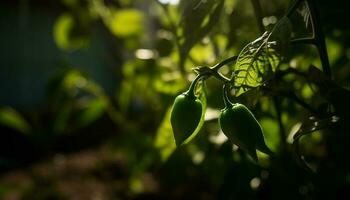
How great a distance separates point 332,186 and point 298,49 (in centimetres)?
31

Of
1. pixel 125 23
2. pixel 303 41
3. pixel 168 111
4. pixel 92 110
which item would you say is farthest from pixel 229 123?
pixel 92 110

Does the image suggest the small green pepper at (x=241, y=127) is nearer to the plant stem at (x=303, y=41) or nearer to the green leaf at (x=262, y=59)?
the green leaf at (x=262, y=59)

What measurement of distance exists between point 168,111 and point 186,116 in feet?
0.93

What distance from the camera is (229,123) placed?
0.54 metres

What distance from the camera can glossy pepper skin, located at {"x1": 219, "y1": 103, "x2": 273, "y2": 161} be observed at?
21.2 inches

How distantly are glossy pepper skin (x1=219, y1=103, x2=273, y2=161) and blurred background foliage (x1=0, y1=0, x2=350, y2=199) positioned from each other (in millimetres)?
98

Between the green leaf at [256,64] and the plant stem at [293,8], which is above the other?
the plant stem at [293,8]

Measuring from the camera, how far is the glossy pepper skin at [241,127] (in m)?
0.54

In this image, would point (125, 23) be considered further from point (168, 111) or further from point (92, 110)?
point (168, 111)

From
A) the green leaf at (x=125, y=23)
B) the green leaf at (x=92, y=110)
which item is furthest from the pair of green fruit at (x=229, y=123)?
the green leaf at (x=92, y=110)

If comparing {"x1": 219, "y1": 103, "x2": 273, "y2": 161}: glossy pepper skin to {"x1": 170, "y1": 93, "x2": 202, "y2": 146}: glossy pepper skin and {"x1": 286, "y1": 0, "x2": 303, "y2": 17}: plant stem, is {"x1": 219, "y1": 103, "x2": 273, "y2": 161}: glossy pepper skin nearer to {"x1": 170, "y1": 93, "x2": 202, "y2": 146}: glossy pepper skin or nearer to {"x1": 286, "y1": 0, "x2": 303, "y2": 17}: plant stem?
{"x1": 170, "y1": 93, "x2": 202, "y2": 146}: glossy pepper skin

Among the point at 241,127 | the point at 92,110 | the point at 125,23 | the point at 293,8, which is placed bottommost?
the point at 241,127

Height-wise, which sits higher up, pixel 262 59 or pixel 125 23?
pixel 125 23

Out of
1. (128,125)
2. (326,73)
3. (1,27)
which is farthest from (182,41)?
(1,27)
